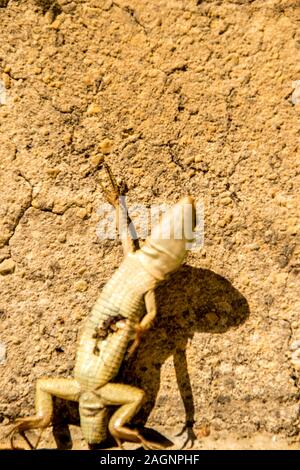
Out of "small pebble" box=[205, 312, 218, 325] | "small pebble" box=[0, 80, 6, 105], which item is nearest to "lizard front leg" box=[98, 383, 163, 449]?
"small pebble" box=[205, 312, 218, 325]

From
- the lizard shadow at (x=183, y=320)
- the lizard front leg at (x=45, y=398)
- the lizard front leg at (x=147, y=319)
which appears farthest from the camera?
the lizard shadow at (x=183, y=320)

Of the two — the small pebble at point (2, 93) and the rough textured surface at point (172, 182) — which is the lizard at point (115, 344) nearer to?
the rough textured surface at point (172, 182)

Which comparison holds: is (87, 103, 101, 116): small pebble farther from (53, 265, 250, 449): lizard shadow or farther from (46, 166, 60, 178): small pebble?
(53, 265, 250, 449): lizard shadow

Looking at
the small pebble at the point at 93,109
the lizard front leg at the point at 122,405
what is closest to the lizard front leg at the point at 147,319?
the lizard front leg at the point at 122,405

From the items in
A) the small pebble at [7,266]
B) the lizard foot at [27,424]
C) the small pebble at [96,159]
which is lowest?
the lizard foot at [27,424]
